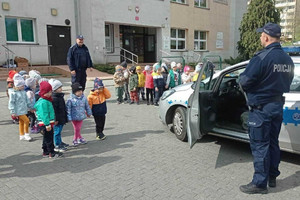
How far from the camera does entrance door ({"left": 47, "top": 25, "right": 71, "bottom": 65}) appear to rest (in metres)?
16.0

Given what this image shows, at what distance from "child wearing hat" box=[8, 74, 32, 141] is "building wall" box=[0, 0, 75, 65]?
33.8ft

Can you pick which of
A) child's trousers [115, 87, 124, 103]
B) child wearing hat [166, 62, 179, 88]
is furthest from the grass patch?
child wearing hat [166, 62, 179, 88]

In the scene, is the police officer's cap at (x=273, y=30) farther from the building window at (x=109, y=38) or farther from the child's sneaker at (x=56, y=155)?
the building window at (x=109, y=38)

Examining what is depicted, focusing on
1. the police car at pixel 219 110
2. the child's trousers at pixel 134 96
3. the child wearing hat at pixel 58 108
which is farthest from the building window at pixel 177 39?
the child wearing hat at pixel 58 108

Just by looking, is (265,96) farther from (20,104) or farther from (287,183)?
(20,104)

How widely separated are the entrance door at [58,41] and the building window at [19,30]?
3.10ft

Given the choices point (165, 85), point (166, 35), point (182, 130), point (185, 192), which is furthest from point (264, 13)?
point (185, 192)

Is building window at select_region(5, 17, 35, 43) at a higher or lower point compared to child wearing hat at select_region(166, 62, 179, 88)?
higher

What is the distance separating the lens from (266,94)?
314 centimetres

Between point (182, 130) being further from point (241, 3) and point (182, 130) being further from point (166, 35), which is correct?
point (241, 3)

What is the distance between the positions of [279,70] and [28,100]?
466 cm

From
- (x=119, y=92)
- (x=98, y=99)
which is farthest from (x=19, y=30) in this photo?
(x=98, y=99)

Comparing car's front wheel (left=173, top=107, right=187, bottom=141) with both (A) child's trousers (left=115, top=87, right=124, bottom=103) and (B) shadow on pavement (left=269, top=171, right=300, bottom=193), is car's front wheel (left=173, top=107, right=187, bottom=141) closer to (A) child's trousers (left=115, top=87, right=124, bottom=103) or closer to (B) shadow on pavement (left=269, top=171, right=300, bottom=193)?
(B) shadow on pavement (left=269, top=171, right=300, bottom=193)

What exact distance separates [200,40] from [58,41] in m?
13.3
